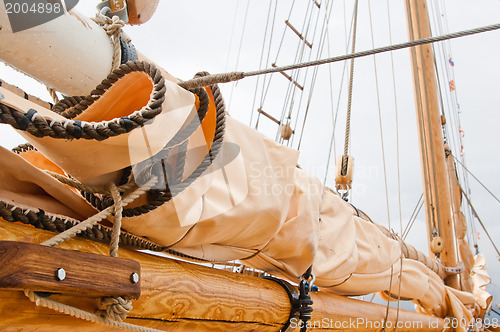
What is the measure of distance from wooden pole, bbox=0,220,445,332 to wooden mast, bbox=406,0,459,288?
251 cm

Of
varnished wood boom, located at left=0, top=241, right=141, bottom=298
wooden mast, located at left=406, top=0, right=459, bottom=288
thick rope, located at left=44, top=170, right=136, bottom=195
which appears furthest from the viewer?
wooden mast, located at left=406, top=0, right=459, bottom=288

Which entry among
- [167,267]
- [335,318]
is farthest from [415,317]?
[167,267]

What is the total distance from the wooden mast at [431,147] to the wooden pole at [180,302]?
2.51m

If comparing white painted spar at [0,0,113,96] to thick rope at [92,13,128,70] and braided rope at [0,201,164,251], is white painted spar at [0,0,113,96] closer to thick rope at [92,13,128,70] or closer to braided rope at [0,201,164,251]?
thick rope at [92,13,128,70]

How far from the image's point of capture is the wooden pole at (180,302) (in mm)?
737

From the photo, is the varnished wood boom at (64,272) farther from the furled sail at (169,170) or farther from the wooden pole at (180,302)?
the furled sail at (169,170)

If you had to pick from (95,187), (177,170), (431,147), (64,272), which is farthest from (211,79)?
(431,147)

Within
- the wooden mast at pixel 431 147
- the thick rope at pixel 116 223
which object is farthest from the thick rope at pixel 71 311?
the wooden mast at pixel 431 147

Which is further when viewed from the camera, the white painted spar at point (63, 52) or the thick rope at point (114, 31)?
the thick rope at point (114, 31)

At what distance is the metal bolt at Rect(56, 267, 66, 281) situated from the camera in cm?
66

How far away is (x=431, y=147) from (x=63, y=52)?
12.9ft

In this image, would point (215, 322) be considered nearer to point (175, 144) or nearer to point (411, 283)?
point (175, 144)

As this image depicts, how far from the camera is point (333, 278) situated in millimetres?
1722

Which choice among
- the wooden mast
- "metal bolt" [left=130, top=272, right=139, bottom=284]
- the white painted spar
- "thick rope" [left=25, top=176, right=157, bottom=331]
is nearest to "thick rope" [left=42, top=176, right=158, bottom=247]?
"thick rope" [left=25, top=176, right=157, bottom=331]
